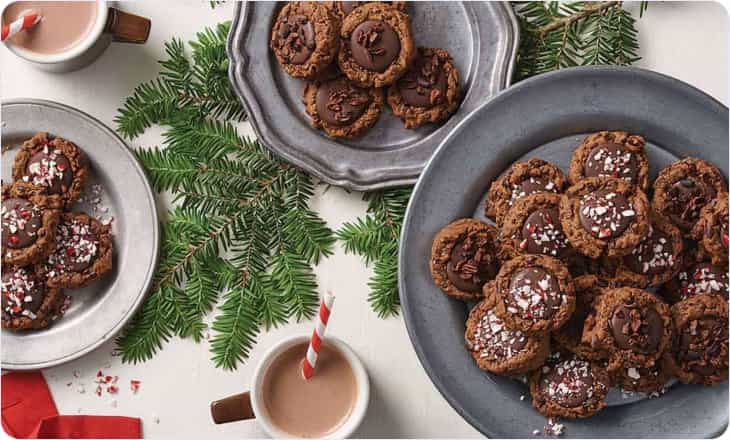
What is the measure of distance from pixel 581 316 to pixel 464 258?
0.99 ft

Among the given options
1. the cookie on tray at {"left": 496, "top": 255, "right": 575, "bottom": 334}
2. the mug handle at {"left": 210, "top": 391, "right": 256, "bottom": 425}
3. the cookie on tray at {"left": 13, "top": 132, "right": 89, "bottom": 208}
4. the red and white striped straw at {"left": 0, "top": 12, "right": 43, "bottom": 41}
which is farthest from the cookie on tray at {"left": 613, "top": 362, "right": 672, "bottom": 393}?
the red and white striped straw at {"left": 0, "top": 12, "right": 43, "bottom": 41}

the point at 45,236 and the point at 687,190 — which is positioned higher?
the point at 687,190

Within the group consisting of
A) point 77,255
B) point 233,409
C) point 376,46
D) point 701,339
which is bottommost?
point 233,409

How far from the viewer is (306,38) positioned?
79.9 inches

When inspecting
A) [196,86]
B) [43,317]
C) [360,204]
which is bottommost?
[43,317]

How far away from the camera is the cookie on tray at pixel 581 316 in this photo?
187cm

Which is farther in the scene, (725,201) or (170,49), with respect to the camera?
(170,49)

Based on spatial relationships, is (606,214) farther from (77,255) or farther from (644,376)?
(77,255)

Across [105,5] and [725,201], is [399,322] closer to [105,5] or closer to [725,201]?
[725,201]

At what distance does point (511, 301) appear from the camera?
1.83 meters

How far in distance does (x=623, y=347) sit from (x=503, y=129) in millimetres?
588

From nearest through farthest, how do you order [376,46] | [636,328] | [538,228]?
[636,328], [538,228], [376,46]

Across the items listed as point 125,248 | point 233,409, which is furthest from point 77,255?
point 233,409

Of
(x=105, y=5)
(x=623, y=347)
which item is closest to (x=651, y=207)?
(x=623, y=347)
